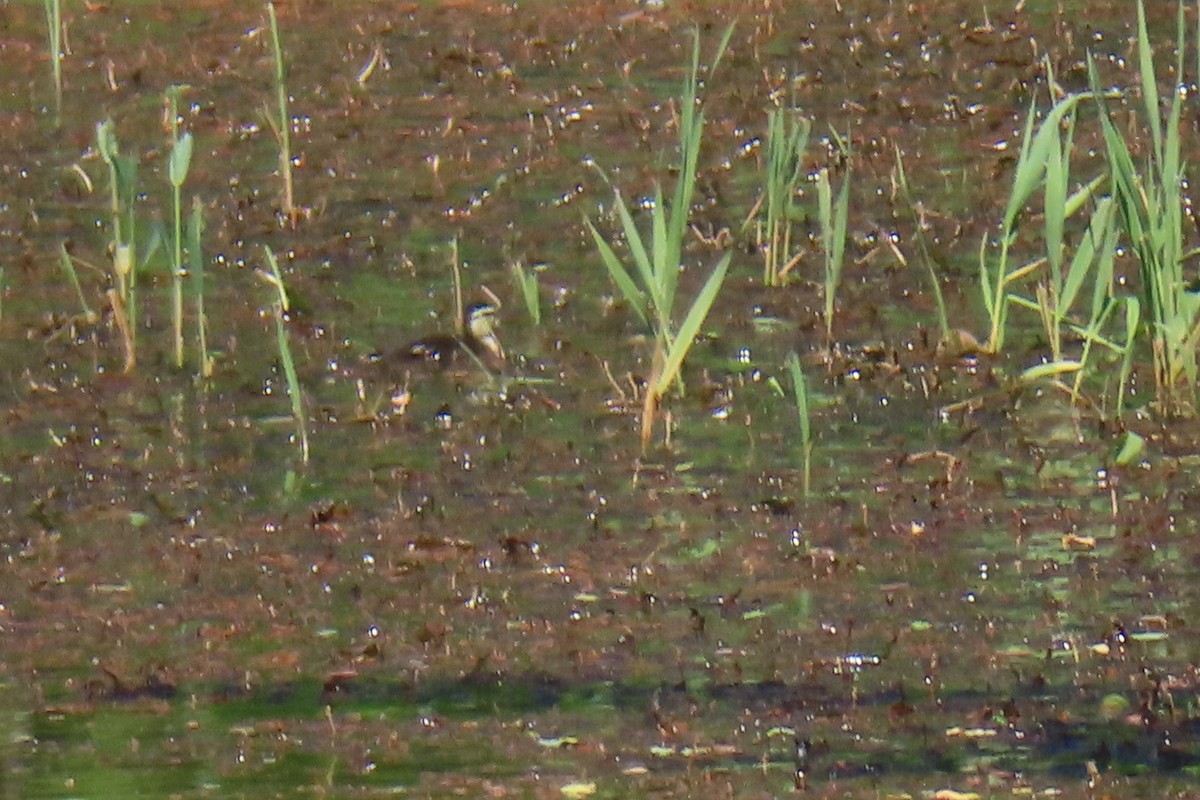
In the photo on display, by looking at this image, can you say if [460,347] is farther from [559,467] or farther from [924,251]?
[924,251]

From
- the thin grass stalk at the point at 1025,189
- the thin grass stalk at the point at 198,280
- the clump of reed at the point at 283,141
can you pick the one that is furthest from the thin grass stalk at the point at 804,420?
the clump of reed at the point at 283,141

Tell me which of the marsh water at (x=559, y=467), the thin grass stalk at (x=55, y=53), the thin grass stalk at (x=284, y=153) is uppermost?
the thin grass stalk at (x=55, y=53)

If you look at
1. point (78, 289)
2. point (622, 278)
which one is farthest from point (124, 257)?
point (622, 278)

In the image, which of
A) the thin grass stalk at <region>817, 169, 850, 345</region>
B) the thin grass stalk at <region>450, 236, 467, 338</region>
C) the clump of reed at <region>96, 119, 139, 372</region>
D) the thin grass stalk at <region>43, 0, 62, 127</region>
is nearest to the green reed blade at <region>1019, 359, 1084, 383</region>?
the thin grass stalk at <region>817, 169, 850, 345</region>

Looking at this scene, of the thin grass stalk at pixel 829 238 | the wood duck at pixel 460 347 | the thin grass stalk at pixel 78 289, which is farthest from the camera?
the thin grass stalk at pixel 78 289

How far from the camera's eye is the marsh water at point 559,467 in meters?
3.01

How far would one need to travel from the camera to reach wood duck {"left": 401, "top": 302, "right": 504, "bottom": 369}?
14.8 ft

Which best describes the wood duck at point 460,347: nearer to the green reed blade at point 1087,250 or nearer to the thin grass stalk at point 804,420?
the thin grass stalk at point 804,420

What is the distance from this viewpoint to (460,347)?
454 cm

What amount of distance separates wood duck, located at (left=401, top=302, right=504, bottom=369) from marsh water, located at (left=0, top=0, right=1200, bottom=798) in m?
0.03

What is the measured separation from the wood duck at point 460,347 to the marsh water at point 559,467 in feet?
0.11

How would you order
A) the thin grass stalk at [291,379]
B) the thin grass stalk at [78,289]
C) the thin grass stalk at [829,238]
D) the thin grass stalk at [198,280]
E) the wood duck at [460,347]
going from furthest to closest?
1. the thin grass stalk at [78,289]
2. the wood duck at [460,347]
3. the thin grass stalk at [829,238]
4. the thin grass stalk at [198,280]
5. the thin grass stalk at [291,379]

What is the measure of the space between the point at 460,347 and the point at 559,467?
61 cm

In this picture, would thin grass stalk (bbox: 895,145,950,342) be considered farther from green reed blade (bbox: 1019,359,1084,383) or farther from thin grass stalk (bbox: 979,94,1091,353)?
green reed blade (bbox: 1019,359,1084,383)
